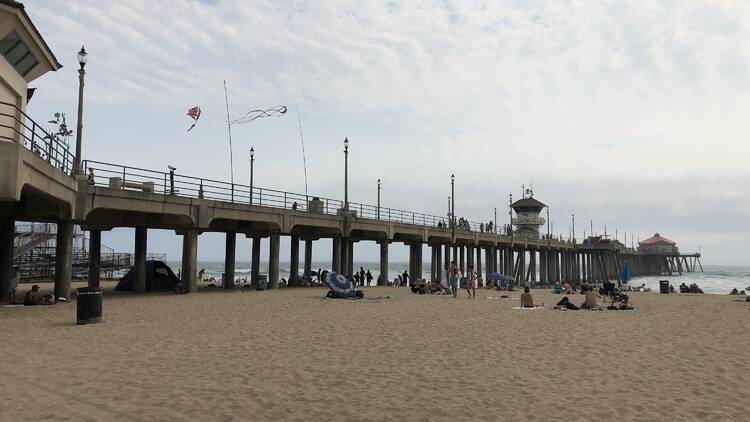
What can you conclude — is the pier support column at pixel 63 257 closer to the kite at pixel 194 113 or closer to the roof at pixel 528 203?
the kite at pixel 194 113

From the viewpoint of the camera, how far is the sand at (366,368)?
6.30 meters

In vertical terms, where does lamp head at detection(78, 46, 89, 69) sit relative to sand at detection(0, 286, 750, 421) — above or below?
above

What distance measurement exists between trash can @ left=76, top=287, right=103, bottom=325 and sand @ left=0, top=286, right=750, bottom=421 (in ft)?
1.64

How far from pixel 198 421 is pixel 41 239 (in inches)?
1356

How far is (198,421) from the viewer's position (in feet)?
18.9

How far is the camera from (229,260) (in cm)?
3228

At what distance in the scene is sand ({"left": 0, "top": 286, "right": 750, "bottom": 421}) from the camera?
6305 mm

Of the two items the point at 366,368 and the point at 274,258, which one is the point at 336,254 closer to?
the point at 274,258

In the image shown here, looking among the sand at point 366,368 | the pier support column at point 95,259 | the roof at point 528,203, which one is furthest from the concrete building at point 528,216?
the sand at point 366,368

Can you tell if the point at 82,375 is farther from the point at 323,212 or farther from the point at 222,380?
the point at 323,212

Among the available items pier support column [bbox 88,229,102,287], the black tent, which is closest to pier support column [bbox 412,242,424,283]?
the black tent

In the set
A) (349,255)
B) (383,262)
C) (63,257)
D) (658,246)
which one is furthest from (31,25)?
(658,246)

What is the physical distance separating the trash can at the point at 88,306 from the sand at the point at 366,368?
0.50 meters

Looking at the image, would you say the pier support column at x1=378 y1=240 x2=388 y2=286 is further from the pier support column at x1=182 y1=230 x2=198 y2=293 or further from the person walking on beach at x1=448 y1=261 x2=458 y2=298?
the pier support column at x1=182 y1=230 x2=198 y2=293
